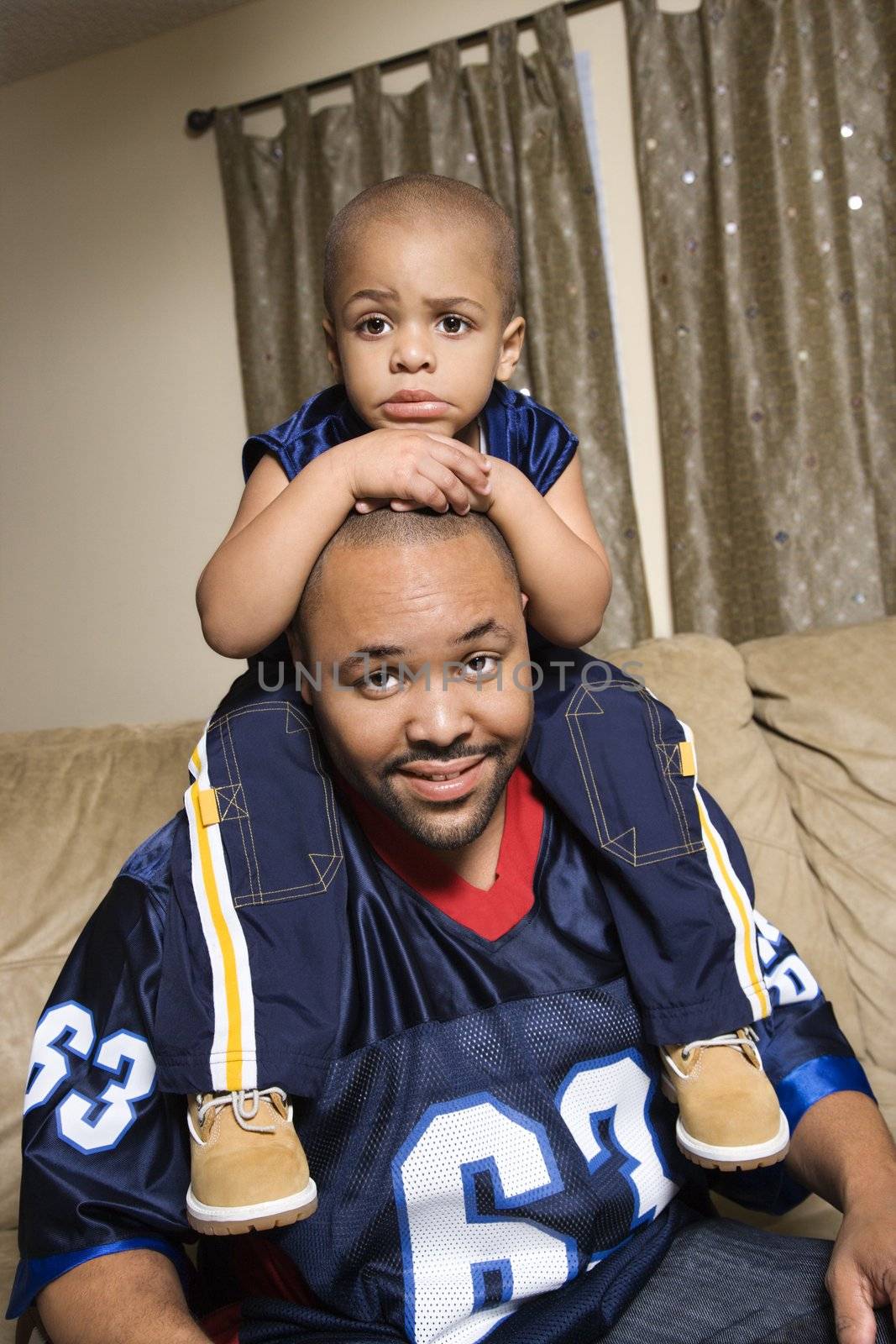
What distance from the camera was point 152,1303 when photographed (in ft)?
3.33

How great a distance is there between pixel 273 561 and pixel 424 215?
1.67ft

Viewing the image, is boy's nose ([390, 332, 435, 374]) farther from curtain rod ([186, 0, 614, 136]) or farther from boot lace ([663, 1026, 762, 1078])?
curtain rod ([186, 0, 614, 136])

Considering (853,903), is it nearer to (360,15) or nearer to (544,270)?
(544,270)

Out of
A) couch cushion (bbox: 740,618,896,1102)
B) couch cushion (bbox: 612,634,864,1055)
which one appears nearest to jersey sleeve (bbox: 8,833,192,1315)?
couch cushion (bbox: 612,634,864,1055)

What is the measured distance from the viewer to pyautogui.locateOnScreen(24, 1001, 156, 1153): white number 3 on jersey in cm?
109

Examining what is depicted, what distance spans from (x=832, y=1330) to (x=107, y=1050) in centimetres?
74

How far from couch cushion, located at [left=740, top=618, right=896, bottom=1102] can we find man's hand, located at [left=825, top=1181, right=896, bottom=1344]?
858 mm

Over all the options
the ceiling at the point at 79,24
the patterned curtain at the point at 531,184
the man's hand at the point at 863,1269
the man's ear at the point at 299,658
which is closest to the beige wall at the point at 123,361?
the ceiling at the point at 79,24

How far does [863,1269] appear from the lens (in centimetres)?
103

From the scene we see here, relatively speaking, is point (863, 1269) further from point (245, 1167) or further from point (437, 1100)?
point (245, 1167)

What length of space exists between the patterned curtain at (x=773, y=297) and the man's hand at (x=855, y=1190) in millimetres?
1828

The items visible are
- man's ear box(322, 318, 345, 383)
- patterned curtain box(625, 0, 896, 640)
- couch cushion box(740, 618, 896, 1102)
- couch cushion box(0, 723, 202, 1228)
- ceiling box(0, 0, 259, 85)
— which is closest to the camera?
man's ear box(322, 318, 345, 383)

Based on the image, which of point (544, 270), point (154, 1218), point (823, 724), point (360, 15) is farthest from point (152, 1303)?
point (360, 15)

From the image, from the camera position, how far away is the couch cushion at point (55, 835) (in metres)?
1.71
